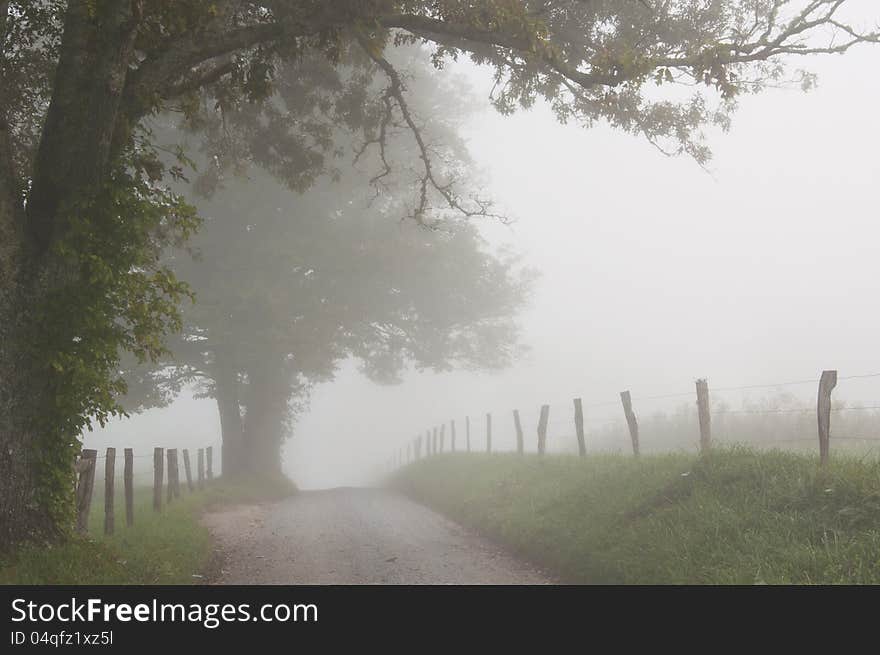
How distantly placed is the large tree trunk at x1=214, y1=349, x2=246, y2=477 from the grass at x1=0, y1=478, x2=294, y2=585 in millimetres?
9293

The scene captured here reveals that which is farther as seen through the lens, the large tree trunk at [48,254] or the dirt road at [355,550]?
the dirt road at [355,550]

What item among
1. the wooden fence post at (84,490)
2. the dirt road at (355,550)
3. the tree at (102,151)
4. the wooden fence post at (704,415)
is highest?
the tree at (102,151)

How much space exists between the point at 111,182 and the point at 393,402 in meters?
106

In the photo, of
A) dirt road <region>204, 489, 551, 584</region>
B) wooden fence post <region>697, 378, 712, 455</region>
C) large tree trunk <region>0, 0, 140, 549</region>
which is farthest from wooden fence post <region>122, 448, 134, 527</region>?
wooden fence post <region>697, 378, 712, 455</region>

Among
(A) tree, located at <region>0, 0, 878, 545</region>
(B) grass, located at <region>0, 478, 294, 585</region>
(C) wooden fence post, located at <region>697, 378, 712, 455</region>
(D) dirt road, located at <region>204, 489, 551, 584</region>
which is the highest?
(A) tree, located at <region>0, 0, 878, 545</region>

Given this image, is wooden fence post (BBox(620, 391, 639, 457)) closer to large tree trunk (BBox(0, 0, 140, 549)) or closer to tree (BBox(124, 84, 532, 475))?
large tree trunk (BBox(0, 0, 140, 549))

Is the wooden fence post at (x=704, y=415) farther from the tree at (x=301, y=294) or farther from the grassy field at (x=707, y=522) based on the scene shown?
the tree at (x=301, y=294)

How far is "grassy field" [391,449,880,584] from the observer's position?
6.22 meters

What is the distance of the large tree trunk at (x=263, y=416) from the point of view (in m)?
24.4

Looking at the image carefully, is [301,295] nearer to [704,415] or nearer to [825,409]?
[704,415]

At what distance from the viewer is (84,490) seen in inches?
368

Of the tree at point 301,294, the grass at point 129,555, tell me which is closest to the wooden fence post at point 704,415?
the grass at point 129,555

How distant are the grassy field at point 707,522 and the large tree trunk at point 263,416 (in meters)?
14.3

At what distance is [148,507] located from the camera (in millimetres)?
14102
